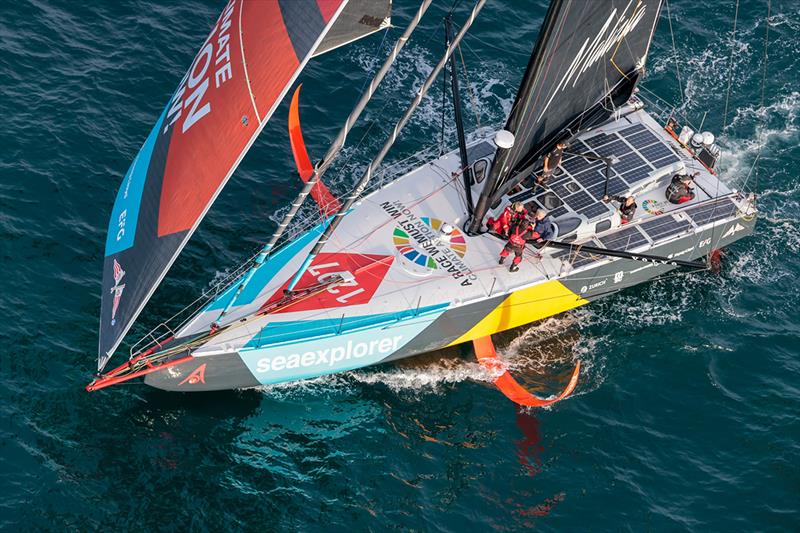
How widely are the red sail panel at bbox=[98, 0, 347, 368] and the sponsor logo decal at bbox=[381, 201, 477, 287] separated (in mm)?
8916

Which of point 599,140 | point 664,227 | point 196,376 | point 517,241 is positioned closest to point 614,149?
point 599,140

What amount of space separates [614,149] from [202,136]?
16.2m

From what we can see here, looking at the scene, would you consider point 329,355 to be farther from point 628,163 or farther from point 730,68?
point 730,68

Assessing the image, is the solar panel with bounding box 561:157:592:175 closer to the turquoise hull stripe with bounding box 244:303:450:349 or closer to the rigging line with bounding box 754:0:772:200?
the rigging line with bounding box 754:0:772:200

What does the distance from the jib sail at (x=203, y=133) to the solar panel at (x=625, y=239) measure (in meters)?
11.8

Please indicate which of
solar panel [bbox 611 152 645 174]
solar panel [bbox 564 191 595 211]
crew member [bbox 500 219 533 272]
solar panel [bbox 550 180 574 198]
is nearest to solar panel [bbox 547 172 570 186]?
solar panel [bbox 550 180 574 198]

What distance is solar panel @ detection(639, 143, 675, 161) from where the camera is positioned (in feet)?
124

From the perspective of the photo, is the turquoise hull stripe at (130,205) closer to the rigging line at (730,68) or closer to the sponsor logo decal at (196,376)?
the sponsor logo decal at (196,376)

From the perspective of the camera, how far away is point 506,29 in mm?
46000

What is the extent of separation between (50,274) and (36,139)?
20.7ft

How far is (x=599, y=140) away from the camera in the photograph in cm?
3825

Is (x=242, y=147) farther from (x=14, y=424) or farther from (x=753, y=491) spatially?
(x=753, y=491)

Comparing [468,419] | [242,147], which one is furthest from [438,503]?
[242,147]

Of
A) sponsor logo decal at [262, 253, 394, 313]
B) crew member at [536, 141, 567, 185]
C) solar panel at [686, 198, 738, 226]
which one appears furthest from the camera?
solar panel at [686, 198, 738, 226]
